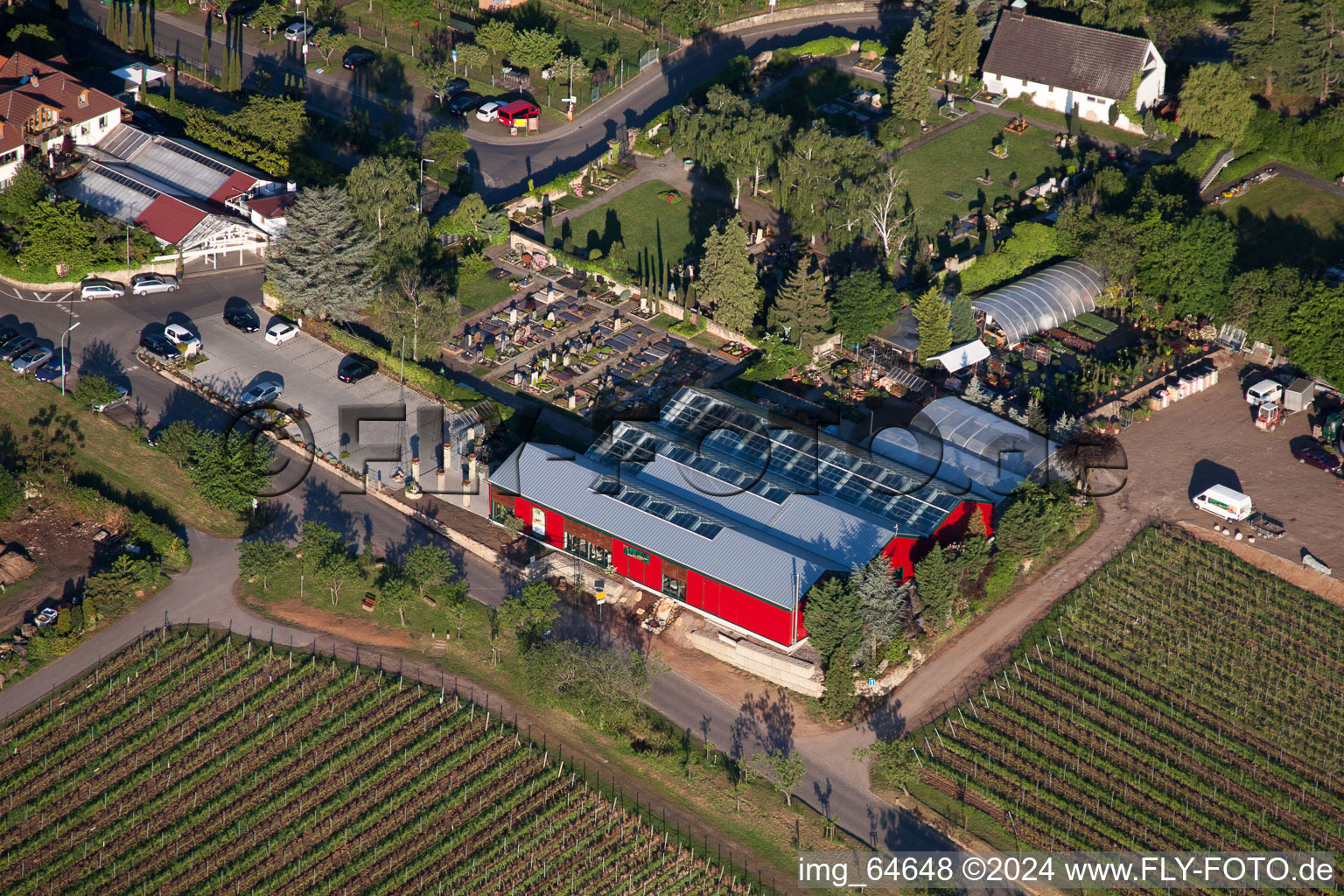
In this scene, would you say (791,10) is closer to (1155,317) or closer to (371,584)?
(1155,317)

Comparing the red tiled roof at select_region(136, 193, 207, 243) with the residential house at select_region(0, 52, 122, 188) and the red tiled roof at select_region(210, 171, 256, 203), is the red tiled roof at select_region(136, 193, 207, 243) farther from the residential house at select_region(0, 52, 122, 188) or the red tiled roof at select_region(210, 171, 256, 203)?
the residential house at select_region(0, 52, 122, 188)

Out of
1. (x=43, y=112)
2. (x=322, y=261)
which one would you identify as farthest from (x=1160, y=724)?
(x=43, y=112)

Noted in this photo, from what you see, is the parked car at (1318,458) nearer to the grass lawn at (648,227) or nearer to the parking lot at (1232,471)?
the parking lot at (1232,471)

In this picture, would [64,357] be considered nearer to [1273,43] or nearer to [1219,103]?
[1219,103]

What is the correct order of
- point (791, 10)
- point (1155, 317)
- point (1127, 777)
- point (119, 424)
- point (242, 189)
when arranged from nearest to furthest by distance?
point (1127, 777) < point (119, 424) < point (1155, 317) < point (242, 189) < point (791, 10)

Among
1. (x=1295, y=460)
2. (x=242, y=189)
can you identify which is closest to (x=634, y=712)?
(x=1295, y=460)

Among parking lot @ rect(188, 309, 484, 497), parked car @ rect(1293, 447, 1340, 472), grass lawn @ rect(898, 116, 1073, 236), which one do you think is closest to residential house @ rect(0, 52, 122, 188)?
parking lot @ rect(188, 309, 484, 497)
